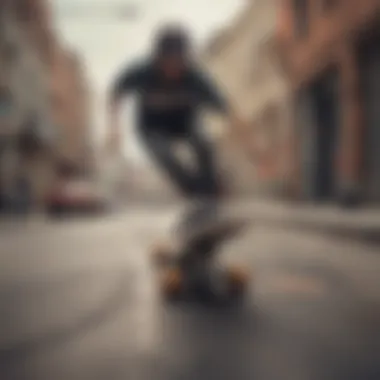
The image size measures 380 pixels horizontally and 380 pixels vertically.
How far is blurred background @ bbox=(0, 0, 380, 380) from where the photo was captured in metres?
0.72

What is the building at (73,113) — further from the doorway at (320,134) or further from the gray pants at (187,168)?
the doorway at (320,134)

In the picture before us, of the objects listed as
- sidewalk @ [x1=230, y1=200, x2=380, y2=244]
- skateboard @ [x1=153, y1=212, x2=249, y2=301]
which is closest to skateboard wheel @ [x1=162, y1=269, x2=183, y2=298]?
skateboard @ [x1=153, y1=212, x2=249, y2=301]

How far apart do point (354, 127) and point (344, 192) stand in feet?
0.34

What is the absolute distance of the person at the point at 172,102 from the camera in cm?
72

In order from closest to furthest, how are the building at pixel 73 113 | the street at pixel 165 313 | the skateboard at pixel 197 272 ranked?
the street at pixel 165 313 → the building at pixel 73 113 → the skateboard at pixel 197 272

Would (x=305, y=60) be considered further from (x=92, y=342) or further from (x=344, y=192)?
(x=92, y=342)

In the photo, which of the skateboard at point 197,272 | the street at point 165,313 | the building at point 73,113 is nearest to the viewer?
the street at point 165,313

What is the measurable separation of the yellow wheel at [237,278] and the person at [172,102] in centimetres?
19

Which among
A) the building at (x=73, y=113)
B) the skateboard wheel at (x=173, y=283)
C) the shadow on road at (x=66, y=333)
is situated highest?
the building at (x=73, y=113)

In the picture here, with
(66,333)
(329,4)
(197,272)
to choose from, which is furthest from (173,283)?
(329,4)

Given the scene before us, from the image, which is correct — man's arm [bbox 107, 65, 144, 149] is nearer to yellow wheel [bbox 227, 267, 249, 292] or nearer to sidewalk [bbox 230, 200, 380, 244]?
sidewalk [bbox 230, 200, 380, 244]

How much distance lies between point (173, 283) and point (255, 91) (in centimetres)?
30

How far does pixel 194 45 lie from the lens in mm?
731

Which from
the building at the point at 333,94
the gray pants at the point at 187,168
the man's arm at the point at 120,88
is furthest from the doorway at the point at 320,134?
the man's arm at the point at 120,88
